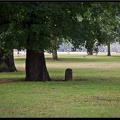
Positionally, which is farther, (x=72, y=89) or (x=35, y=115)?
(x=72, y=89)

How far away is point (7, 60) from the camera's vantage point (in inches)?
1345

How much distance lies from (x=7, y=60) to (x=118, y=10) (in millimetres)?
15507

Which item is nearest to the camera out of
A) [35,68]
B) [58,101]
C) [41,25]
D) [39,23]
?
[58,101]

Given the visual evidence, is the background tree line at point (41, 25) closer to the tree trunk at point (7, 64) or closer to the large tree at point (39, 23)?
the large tree at point (39, 23)

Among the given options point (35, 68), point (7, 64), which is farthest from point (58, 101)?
point (7, 64)

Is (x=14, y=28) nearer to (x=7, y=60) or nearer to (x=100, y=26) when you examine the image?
(x=100, y=26)

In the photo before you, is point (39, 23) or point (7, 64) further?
point (7, 64)

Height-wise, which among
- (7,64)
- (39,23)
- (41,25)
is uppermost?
(39,23)

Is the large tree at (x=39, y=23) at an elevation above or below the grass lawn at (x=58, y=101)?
above

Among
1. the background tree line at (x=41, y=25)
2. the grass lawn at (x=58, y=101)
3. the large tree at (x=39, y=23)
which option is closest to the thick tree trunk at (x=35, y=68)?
the background tree line at (x=41, y=25)

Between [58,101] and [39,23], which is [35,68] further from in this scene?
[58,101]

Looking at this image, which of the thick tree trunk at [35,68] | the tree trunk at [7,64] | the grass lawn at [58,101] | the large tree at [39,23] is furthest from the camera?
the tree trunk at [7,64]

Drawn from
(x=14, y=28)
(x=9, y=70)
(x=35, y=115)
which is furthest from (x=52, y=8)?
(x=9, y=70)

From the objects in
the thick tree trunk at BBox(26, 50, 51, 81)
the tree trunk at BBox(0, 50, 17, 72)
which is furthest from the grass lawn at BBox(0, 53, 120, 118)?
the tree trunk at BBox(0, 50, 17, 72)
